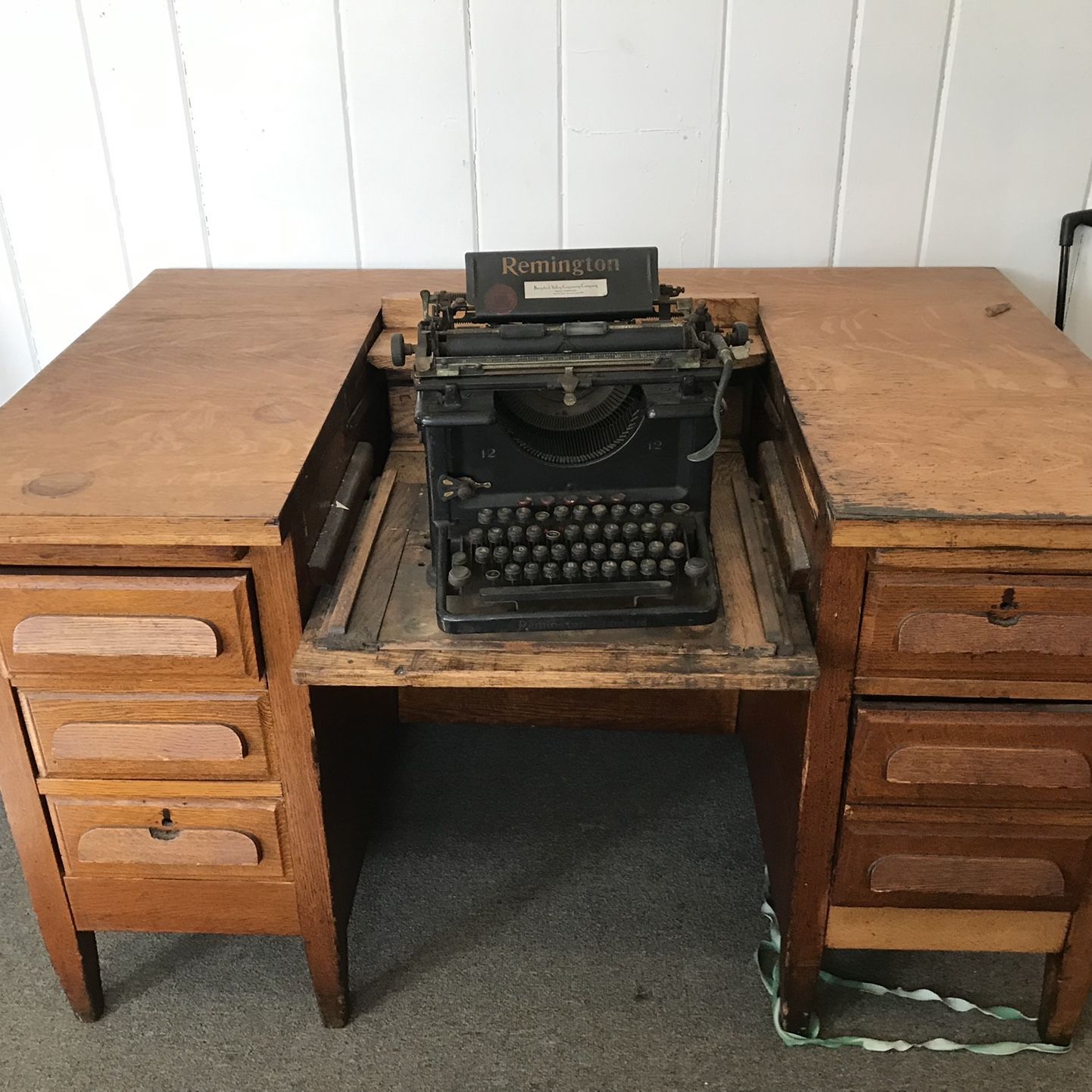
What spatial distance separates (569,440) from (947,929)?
0.83 m

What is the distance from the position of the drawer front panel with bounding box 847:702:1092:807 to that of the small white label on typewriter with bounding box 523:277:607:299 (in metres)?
0.62

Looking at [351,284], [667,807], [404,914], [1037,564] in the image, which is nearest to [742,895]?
[667,807]

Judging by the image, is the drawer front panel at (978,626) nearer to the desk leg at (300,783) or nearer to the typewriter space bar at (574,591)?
the typewriter space bar at (574,591)

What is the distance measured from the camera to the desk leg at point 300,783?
1.26 metres

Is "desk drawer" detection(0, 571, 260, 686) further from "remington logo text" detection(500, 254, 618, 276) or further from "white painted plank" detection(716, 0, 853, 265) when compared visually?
"white painted plank" detection(716, 0, 853, 265)

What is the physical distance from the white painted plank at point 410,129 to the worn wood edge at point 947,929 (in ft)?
4.13

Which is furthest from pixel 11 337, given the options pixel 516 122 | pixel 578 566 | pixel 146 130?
pixel 578 566

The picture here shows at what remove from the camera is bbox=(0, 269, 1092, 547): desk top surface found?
3.92 ft

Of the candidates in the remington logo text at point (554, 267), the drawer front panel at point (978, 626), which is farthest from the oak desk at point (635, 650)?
the remington logo text at point (554, 267)

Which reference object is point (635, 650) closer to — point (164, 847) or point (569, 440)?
point (569, 440)

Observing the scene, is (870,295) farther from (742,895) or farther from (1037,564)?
(742,895)

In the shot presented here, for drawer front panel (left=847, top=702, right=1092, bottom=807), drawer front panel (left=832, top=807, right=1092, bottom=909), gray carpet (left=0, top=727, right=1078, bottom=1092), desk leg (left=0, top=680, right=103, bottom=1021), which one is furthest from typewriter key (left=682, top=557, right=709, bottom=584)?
desk leg (left=0, top=680, right=103, bottom=1021)

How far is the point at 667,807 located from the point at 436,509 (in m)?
0.91

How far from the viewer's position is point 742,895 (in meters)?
1.83
